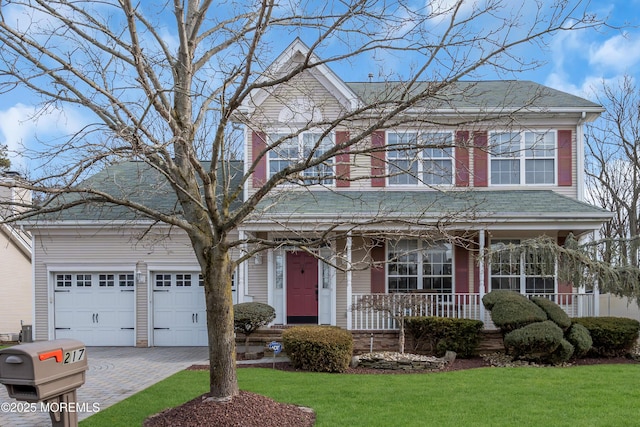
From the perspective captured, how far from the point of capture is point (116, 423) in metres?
7.33

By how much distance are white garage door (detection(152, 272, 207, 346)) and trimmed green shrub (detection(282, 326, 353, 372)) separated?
16.2 ft

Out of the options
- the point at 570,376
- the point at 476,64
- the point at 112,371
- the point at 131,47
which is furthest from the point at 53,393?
the point at 570,376

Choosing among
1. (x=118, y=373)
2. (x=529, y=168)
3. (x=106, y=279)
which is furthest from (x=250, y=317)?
(x=529, y=168)

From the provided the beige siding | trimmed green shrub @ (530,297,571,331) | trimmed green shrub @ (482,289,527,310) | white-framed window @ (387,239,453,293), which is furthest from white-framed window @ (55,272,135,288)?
trimmed green shrub @ (530,297,571,331)

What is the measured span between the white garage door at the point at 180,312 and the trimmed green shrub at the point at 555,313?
880 cm

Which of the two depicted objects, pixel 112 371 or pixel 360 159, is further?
pixel 360 159

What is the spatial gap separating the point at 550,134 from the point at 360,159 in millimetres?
5210

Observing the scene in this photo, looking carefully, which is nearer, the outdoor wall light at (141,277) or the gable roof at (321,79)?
the gable roof at (321,79)

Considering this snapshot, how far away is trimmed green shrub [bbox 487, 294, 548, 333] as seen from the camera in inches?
476

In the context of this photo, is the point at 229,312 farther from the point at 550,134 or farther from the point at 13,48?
the point at 550,134

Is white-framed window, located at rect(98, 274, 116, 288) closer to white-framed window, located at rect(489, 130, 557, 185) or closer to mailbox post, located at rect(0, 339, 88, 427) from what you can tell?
white-framed window, located at rect(489, 130, 557, 185)

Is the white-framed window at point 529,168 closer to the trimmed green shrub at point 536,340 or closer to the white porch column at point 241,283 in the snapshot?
the trimmed green shrub at point 536,340

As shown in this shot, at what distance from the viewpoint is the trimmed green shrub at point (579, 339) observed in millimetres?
11867

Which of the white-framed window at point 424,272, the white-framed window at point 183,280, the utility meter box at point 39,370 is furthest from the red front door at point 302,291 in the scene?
the utility meter box at point 39,370
